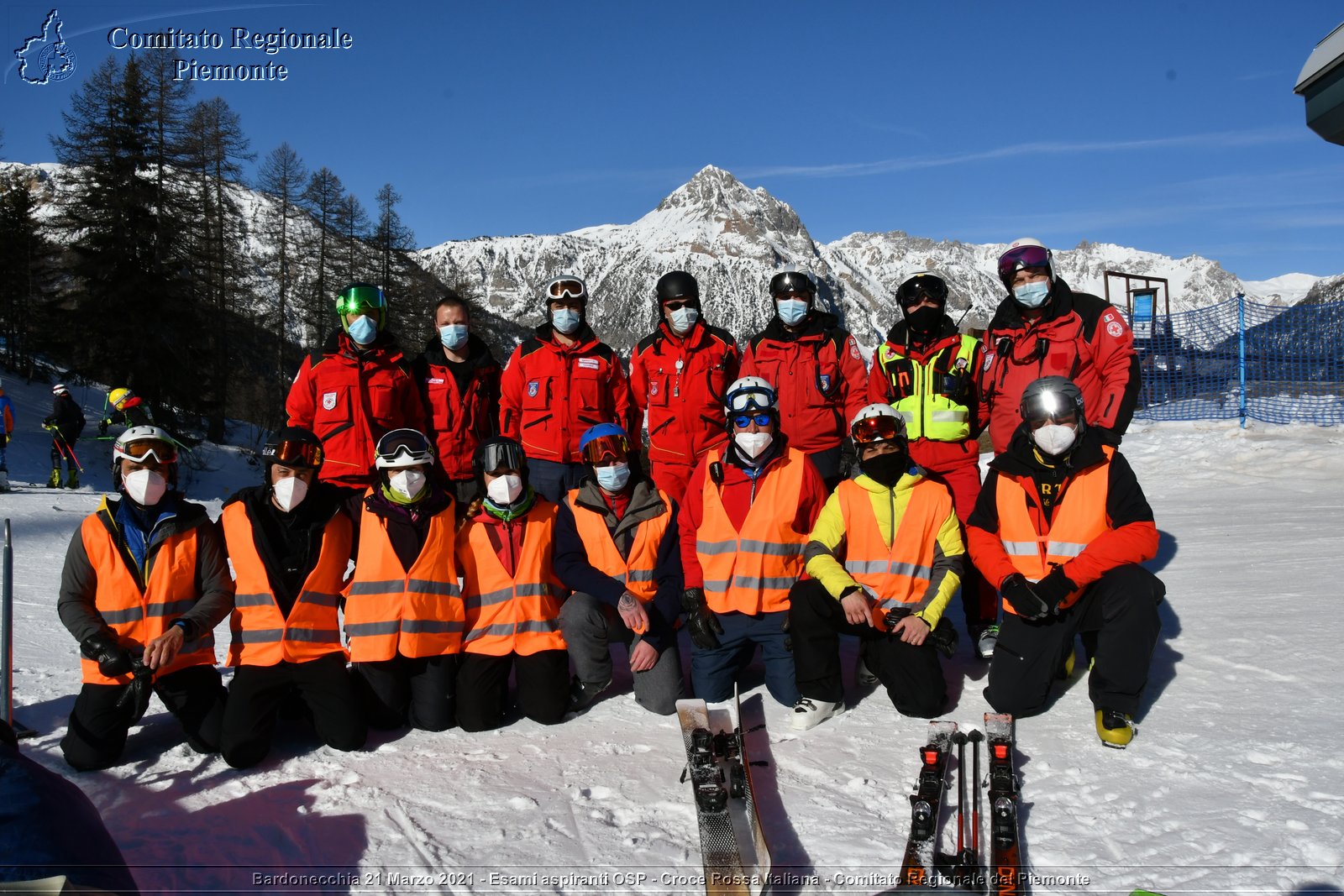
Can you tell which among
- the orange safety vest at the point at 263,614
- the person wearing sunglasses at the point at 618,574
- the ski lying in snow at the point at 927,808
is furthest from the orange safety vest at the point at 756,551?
the orange safety vest at the point at 263,614

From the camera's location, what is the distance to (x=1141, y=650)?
3729 millimetres

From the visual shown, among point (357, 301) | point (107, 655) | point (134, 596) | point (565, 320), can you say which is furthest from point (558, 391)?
point (107, 655)

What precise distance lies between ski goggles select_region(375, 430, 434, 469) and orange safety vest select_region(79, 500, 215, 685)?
971 mm

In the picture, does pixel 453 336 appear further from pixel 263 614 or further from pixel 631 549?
pixel 263 614

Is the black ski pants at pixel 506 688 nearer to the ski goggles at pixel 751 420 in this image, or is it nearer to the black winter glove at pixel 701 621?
the black winter glove at pixel 701 621

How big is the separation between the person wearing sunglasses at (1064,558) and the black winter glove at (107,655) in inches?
149

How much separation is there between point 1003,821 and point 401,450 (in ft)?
9.61

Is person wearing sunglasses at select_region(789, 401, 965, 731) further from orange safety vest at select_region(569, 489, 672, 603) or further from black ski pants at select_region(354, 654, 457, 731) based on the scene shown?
black ski pants at select_region(354, 654, 457, 731)

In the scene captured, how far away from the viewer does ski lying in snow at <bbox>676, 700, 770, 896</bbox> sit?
106 inches

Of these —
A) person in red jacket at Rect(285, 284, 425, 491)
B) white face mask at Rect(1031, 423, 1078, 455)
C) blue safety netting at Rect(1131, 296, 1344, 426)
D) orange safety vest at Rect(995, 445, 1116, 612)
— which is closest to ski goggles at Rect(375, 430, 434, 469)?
person in red jacket at Rect(285, 284, 425, 491)

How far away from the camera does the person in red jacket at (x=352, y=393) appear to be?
522 cm

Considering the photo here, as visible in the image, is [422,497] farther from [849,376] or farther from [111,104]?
[111,104]

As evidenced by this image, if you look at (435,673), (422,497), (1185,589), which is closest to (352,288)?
(422,497)

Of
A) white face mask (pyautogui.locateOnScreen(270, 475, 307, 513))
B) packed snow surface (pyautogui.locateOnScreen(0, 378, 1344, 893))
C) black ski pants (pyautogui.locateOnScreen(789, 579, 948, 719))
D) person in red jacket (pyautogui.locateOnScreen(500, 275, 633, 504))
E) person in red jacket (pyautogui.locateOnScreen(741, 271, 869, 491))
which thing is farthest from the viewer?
person in red jacket (pyautogui.locateOnScreen(500, 275, 633, 504))
